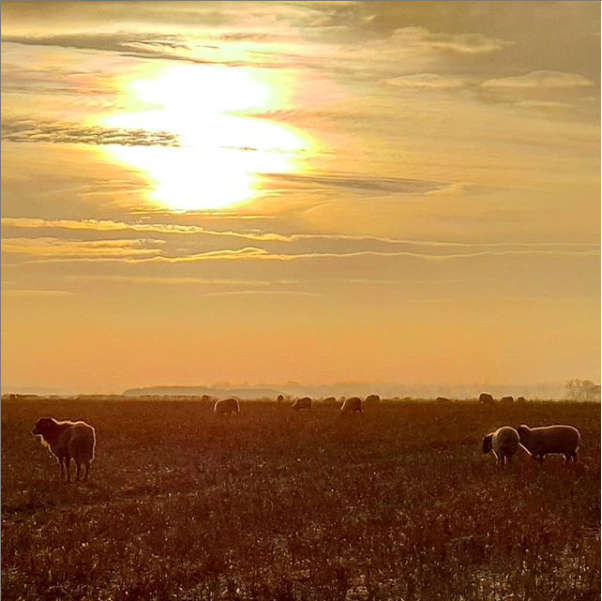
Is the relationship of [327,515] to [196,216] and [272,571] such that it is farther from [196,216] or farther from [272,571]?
[196,216]

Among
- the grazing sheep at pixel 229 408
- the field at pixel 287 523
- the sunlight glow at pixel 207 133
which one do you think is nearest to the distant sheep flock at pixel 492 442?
the field at pixel 287 523

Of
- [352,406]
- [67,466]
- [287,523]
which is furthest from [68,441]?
[352,406]

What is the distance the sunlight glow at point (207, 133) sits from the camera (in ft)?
33.9

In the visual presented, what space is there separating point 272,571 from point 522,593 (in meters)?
2.40

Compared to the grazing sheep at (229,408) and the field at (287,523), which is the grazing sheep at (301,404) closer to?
the grazing sheep at (229,408)

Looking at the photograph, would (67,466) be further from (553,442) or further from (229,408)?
(229,408)

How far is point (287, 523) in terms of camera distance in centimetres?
1019

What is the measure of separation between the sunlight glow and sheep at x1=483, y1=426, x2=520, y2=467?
6.51 meters

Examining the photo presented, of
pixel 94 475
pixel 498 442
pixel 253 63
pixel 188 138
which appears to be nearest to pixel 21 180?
pixel 188 138

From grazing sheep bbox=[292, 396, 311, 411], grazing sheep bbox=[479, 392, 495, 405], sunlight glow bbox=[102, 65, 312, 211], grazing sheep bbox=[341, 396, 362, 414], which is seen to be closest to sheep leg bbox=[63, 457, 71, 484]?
sunlight glow bbox=[102, 65, 312, 211]

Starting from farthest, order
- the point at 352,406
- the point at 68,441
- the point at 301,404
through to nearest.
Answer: the point at 301,404 → the point at 352,406 → the point at 68,441

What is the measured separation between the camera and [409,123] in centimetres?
1118

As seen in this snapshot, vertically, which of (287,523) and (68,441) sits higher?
(68,441)

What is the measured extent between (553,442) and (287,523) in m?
6.62
